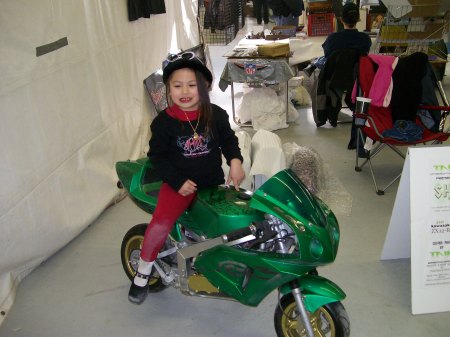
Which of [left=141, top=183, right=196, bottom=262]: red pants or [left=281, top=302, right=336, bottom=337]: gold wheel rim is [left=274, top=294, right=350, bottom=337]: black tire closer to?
[left=281, top=302, right=336, bottom=337]: gold wheel rim

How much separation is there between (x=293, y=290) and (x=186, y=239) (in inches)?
25.6

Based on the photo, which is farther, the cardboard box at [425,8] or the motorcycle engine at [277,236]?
the cardboard box at [425,8]

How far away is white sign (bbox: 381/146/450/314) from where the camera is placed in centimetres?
218

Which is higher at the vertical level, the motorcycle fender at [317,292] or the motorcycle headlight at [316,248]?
the motorcycle headlight at [316,248]

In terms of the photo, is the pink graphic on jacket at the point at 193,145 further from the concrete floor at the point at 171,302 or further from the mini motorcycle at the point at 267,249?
the concrete floor at the point at 171,302

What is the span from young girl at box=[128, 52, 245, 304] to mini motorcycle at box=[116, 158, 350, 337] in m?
0.10

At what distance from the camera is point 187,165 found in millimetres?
2066

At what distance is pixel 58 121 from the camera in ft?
9.17

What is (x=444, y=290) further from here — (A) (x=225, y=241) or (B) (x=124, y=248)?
(B) (x=124, y=248)

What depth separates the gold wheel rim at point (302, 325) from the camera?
183 cm

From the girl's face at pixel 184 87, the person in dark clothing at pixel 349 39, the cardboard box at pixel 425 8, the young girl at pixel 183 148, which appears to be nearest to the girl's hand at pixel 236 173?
the young girl at pixel 183 148

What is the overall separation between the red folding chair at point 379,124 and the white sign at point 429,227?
1149 mm

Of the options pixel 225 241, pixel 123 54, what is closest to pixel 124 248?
pixel 225 241

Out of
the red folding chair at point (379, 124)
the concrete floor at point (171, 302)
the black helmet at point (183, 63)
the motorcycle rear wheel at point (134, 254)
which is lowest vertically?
the concrete floor at point (171, 302)
